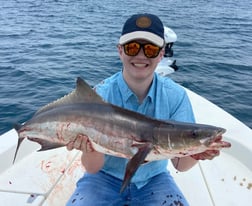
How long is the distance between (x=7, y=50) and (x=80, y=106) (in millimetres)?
10929

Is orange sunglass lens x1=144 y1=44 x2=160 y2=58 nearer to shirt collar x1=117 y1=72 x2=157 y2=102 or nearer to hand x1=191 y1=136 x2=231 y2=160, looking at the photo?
shirt collar x1=117 y1=72 x2=157 y2=102

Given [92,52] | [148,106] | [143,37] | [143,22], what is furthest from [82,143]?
[92,52]

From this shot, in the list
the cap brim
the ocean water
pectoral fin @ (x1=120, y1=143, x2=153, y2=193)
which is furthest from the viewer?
the ocean water

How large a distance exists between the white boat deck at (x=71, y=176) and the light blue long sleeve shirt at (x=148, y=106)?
0.75 metres

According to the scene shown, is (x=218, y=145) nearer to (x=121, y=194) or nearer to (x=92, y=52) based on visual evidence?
(x=121, y=194)

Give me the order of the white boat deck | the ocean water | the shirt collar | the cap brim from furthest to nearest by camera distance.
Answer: the ocean water, the white boat deck, the shirt collar, the cap brim

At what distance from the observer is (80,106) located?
3102 mm

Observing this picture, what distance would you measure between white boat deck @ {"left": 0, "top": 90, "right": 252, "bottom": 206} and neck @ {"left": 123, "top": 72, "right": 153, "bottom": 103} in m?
1.31

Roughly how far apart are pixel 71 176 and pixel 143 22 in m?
2.06

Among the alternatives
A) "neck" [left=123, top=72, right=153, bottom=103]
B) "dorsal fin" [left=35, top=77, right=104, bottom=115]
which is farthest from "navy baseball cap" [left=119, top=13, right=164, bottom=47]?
"dorsal fin" [left=35, top=77, right=104, bottom=115]

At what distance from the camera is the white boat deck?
12.7ft

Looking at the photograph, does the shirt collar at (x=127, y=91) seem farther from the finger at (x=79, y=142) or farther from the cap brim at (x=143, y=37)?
the finger at (x=79, y=142)

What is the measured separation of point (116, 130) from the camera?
2.94 m

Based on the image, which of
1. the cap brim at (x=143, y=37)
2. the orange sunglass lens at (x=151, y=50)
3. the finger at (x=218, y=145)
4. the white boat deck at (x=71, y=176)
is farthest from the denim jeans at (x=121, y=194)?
the cap brim at (x=143, y=37)
